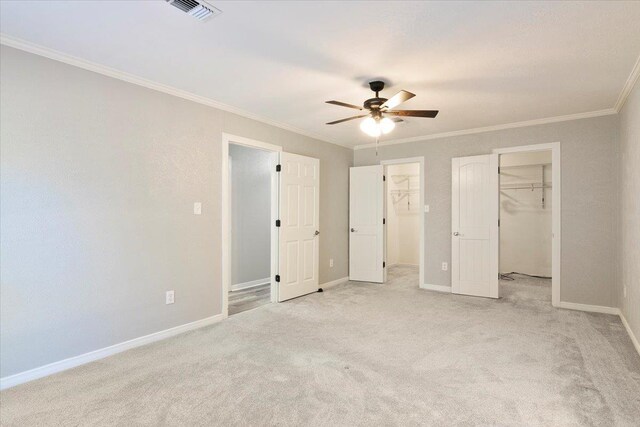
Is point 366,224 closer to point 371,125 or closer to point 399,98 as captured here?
point 371,125

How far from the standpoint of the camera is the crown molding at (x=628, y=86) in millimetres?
2831

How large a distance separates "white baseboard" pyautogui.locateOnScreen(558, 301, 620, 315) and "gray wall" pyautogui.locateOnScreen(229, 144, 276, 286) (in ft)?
14.4

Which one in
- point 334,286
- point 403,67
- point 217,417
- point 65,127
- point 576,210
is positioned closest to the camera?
point 217,417

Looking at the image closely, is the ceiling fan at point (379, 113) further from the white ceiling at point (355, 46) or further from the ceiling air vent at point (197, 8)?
the ceiling air vent at point (197, 8)

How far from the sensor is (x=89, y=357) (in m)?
2.72

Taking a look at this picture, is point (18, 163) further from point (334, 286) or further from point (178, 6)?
point (334, 286)

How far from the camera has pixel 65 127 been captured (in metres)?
2.62


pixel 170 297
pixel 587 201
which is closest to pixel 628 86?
pixel 587 201

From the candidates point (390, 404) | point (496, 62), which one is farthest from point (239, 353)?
point (496, 62)

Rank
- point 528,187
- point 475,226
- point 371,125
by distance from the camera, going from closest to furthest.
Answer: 1. point 371,125
2. point 475,226
3. point 528,187

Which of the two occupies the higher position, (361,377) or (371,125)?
(371,125)

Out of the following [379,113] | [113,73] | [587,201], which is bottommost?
[587,201]

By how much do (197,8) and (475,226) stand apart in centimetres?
442

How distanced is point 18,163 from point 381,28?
9.03 ft
